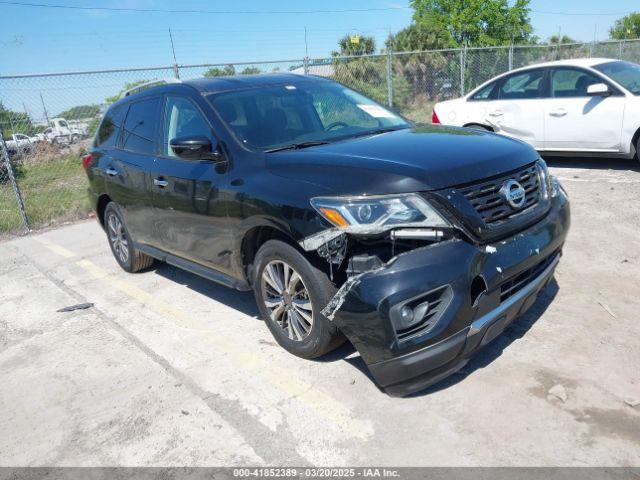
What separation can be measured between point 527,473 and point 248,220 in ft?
6.90

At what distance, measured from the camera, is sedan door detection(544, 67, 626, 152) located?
24.6ft

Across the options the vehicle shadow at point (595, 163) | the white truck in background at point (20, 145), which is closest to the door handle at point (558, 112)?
the vehicle shadow at point (595, 163)

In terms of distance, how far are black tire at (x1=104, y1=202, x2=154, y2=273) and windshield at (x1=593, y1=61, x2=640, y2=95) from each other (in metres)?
6.57

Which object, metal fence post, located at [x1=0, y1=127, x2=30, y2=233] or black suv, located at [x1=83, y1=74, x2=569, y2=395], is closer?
black suv, located at [x1=83, y1=74, x2=569, y2=395]

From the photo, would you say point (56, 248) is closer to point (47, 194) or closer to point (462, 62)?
point (47, 194)

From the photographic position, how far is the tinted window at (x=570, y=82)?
25.6ft

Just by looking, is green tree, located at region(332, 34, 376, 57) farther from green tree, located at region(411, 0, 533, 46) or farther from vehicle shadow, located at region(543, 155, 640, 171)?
vehicle shadow, located at region(543, 155, 640, 171)

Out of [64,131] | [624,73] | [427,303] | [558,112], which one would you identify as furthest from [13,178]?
[624,73]

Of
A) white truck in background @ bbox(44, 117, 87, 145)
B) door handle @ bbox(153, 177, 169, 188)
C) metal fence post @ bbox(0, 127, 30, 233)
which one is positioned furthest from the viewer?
white truck in background @ bbox(44, 117, 87, 145)

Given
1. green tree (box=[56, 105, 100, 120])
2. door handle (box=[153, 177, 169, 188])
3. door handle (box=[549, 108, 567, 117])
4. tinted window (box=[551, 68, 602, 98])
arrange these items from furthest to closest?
green tree (box=[56, 105, 100, 120]), door handle (box=[549, 108, 567, 117]), tinted window (box=[551, 68, 602, 98]), door handle (box=[153, 177, 169, 188])

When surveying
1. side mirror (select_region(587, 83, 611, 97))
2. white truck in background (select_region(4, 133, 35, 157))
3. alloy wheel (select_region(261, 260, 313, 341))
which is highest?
side mirror (select_region(587, 83, 611, 97))

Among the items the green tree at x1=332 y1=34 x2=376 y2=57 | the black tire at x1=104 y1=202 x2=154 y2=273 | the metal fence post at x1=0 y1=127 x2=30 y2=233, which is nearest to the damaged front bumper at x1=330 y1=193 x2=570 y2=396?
the black tire at x1=104 y1=202 x2=154 y2=273

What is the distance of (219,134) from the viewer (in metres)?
3.85

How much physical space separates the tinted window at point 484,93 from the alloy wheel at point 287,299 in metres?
6.53
